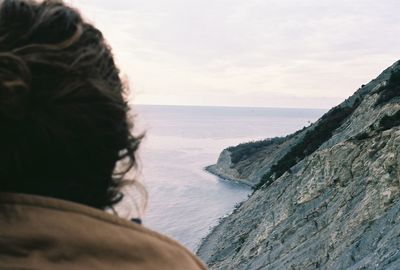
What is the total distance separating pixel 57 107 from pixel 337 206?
24939 mm

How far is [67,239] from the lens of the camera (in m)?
1.46

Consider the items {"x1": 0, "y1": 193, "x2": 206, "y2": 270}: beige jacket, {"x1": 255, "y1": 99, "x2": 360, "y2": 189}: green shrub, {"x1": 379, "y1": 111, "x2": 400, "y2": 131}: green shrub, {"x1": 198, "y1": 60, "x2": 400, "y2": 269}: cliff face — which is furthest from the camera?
{"x1": 255, "y1": 99, "x2": 360, "y2": 189}: green shrub

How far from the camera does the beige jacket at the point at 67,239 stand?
1.43 meters

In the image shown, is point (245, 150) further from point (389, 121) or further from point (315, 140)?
point (389, 121)

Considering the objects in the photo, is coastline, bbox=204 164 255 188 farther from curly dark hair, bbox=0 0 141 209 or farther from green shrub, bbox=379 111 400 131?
curly dark hair, bbox=0 0 141 209

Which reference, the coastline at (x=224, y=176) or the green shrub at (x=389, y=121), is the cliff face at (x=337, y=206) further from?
the coastline at (x=224, y=176)

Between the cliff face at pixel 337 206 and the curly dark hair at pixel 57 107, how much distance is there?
584 inches

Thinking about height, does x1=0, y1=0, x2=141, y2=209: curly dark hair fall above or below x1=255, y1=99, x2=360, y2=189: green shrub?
above

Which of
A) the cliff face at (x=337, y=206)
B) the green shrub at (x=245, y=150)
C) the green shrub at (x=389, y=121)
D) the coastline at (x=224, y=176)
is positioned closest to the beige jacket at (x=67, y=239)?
the cliff face at (x=337, y=206)

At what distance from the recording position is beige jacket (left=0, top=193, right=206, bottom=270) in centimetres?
143

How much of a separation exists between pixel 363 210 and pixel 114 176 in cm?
2163

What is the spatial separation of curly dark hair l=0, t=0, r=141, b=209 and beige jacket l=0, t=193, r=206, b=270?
0.61 ft

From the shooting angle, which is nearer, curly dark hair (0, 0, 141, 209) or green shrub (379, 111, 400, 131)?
curly dark hair (0, 0, 141, 209)

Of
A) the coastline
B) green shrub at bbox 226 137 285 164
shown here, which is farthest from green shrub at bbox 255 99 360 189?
green shrub at bbox 226 137 285 164
